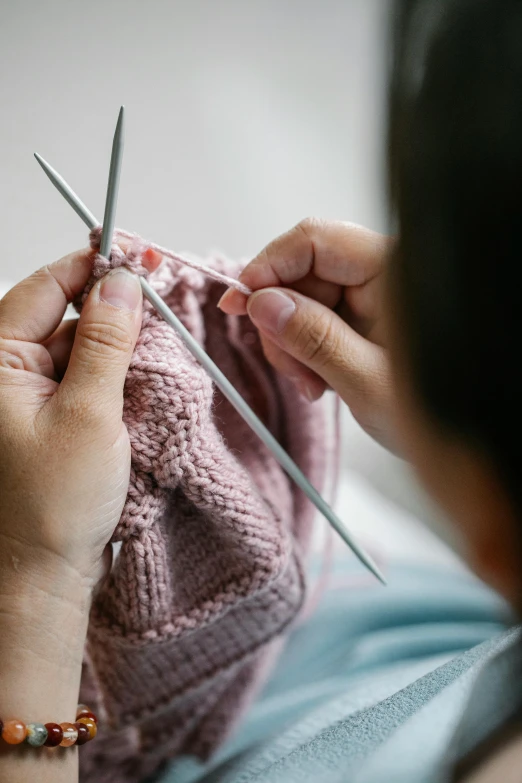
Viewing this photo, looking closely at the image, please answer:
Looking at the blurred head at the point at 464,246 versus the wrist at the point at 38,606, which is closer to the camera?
the blurred head at the point at 464,246

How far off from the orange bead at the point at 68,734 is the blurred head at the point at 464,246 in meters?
0.39

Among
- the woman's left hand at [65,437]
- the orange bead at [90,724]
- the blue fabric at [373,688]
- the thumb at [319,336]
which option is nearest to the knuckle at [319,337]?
the thumb at [319,336]

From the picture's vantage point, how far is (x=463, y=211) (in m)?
0.38

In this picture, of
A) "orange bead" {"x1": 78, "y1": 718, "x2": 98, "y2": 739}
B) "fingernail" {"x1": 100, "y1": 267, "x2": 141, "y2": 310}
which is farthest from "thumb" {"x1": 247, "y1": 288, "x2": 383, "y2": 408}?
"orange bead" {"x1": 78, "y1": 718, "x2": 98, "y2": 739}

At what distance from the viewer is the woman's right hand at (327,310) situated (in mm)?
675

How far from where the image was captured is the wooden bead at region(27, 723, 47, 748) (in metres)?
0.52

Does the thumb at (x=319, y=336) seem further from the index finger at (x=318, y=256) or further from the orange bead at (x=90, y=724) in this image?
the orange bead at (x=90, y=724)

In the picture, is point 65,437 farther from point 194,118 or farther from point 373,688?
point 194,118

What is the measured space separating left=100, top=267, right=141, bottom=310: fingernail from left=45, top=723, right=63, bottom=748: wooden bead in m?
0.37

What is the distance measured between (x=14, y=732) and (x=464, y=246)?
0.50 meters

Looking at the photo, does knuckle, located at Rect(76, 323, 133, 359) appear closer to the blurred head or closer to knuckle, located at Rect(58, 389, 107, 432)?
knuckle, located at Rect(58, 389, 107, 432)

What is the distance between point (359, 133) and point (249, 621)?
111 centimetres

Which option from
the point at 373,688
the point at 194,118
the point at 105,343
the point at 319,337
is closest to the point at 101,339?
the point at 105,343

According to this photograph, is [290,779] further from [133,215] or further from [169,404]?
[133,215]
